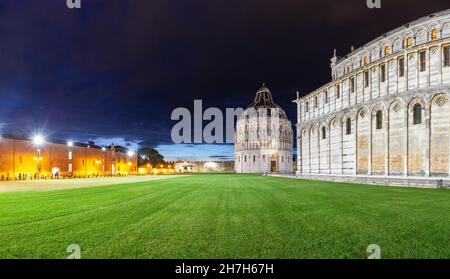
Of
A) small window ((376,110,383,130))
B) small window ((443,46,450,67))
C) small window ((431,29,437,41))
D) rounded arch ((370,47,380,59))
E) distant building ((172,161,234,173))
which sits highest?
rounded arch ((370,47,380,59))

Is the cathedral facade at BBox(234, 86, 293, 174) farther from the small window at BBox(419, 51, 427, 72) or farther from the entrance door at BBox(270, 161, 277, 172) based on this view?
the small window at BBox(419, 51, 427, 72)

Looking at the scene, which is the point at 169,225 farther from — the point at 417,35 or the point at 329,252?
the point at 417,35

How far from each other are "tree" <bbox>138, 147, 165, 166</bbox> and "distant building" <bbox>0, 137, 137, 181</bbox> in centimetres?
3333

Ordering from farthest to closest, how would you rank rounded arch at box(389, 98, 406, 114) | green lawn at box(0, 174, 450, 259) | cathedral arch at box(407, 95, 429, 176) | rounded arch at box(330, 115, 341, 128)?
rounded arch at box(330, 115, 341, 128) → rounded arch at box(389, 98, 406, 114) → cathedral arch at box(407, 95, 429, 176) → green lawn at box(0, 174, 450, 259)

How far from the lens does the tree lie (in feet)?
438

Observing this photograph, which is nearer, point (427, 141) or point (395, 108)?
point (427, 141)

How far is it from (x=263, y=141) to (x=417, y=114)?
82.4 meters

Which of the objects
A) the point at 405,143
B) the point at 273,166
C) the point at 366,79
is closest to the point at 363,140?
the point at 405,143

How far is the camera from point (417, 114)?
35875 mm

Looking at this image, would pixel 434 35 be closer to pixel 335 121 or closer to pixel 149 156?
pixel 335 121

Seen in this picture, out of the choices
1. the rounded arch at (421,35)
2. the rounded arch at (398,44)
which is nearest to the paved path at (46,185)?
the rounded arch at (398,44)

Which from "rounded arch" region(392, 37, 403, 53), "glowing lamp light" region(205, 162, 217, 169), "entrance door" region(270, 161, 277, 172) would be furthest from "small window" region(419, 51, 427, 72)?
"glowing lamp light" region(205, 162, 217, 169)

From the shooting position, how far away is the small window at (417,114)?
3553cm
